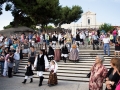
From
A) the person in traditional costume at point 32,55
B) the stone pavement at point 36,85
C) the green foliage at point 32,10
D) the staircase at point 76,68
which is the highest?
the green foliage at point 32,10

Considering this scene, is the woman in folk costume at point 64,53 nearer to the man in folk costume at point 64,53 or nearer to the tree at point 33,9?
the man in folk costume at point 64,53

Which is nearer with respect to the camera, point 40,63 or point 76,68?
point 40,63

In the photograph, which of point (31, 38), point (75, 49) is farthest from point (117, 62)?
point (31, 38)

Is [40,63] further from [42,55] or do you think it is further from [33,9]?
[33,9]

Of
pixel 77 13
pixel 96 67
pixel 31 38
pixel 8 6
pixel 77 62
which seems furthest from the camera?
pixel 77 13

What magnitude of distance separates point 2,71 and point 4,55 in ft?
3.26

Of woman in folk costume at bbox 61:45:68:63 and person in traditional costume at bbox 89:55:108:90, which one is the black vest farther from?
woman in folk costume at bbox 61:45:68:63

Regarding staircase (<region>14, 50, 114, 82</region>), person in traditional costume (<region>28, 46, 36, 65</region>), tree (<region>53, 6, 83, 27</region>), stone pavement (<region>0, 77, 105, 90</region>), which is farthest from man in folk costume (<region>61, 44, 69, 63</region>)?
tree (<region>53, 6, 83, 27</region>)

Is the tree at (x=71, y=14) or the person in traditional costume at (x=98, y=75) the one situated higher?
the tree at (x=71, y=14)

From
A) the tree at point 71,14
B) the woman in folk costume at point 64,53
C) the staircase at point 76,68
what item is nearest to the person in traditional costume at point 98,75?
the staircase at point 76,68

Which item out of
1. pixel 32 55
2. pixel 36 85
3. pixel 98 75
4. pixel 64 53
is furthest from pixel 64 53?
pixel 98 75

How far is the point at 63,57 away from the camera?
46.1 feet

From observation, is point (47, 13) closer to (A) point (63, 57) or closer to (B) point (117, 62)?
(A) point (63, 57)

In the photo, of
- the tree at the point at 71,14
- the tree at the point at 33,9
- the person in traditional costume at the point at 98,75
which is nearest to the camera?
the person in traditional costume at the point at 98,75
